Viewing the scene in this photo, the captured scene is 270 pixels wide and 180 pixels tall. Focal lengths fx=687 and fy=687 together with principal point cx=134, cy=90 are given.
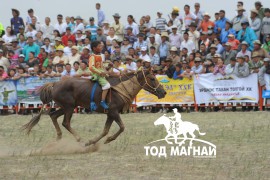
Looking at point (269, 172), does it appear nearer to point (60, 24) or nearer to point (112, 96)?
point (112, 96)

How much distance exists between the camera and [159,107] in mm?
22531

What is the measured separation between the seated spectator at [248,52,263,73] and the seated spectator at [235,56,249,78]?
299mm

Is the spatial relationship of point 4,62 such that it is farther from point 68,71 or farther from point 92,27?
point 92,27

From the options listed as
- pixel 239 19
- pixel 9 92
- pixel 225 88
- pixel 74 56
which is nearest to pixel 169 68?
pixel 225 88

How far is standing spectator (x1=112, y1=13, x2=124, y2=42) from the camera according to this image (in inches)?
1026

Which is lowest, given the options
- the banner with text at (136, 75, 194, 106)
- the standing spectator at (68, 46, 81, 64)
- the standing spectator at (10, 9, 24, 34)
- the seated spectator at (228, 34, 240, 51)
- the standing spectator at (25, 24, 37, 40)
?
the banner with text at (136, 75, 194, 106)

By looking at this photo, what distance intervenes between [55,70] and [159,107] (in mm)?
4112

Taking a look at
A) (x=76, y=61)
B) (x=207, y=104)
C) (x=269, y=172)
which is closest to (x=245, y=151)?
(x=269, y=172)

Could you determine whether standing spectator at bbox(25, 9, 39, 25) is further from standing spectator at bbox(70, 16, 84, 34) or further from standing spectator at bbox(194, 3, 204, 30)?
standing spectator at bbox(194, 3, 204, 30)

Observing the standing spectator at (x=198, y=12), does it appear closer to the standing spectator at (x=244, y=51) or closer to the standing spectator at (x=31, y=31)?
the standing spectator at (x=244, y=51)

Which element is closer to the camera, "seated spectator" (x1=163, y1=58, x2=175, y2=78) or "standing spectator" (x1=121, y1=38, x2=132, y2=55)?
"seated spectator" (x1=163, y1=58, x2=175, y2=78)

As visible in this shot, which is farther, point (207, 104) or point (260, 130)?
point (207, 104)

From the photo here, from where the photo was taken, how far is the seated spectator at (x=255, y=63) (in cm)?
2139

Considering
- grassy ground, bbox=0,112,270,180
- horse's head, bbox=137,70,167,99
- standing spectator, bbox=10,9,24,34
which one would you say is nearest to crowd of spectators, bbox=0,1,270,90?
standing spectator, bbox=10,9,24,34
